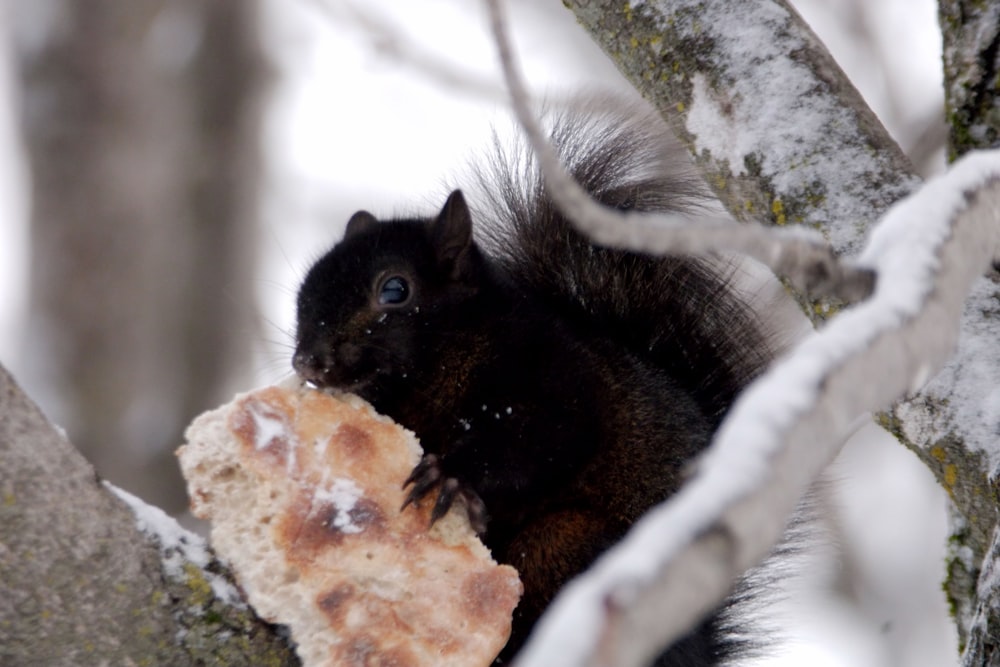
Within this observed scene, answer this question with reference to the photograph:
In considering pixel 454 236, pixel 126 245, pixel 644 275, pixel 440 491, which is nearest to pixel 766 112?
pixel 644 275

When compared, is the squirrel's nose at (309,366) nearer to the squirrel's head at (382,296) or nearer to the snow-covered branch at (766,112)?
the squirrel's head at (382,296)

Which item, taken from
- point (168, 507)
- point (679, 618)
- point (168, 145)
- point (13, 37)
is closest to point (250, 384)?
point (168, 507)

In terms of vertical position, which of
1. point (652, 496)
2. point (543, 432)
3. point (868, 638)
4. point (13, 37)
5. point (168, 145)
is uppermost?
point (13, 37)

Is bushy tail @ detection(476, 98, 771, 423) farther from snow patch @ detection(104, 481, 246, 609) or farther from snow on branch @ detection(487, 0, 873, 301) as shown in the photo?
snow on branch @ detection(487, 0, 873, 301)

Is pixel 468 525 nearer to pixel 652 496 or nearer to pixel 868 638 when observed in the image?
pixel 652 496

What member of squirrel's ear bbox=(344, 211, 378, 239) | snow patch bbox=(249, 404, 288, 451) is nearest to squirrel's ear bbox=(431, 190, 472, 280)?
squirrel's ear bbox=(344, 211, 378, 239)

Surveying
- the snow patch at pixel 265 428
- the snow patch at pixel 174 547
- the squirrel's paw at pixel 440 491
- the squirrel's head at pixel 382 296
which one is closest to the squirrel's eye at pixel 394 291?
the squirrel's head at pixel 382 296
